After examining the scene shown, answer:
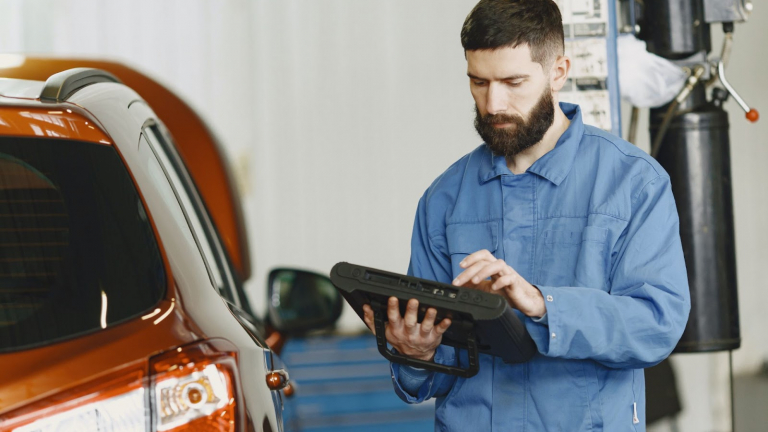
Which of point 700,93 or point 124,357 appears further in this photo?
point 700,93

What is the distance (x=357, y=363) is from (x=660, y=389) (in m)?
2.27

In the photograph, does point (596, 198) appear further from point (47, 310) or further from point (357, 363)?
point (357, 363)

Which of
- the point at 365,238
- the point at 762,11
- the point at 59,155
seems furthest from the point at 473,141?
the point at 59,155

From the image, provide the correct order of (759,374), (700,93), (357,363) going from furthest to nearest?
(357,363)
(759,374)
(700,93)

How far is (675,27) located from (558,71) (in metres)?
1.26

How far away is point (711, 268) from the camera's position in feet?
9.28

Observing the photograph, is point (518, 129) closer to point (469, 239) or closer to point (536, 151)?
point (536, 151)

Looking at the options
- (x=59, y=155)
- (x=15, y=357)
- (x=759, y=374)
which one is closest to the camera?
(x=15, y=357)

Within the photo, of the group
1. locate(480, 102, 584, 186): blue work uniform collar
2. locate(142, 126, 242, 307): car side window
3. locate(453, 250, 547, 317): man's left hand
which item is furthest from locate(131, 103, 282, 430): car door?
locate(480, 102, 584, 186): blue work uniform collar

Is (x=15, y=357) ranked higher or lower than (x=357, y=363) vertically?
higher

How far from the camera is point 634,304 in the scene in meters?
1.45

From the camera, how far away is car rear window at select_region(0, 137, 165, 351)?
112cm

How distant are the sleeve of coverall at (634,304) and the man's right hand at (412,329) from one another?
6.6 inches

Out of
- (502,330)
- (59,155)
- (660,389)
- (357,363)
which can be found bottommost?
(357,363)
